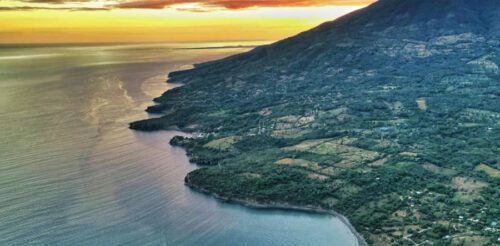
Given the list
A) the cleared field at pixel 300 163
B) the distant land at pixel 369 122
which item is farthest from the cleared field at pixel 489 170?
the cleared field at pixel 300 163

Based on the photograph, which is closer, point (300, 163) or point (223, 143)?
point (300, 163)

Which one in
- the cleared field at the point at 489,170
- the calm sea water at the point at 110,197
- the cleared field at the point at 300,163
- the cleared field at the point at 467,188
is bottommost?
the calm sea water at the point at 110,197

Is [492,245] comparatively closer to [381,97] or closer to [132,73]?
[381,97]

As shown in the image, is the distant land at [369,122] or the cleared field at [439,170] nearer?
the distant land at [369,122]

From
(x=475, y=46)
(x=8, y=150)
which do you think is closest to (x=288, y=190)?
(x=8, y=150)

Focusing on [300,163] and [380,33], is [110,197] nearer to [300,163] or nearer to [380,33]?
[300,163]

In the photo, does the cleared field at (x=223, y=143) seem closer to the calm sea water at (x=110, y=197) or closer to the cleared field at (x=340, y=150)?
the calm sea water at (x=110, y=197)

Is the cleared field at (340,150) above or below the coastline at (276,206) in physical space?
above

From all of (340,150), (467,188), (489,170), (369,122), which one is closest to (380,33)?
(369,122)

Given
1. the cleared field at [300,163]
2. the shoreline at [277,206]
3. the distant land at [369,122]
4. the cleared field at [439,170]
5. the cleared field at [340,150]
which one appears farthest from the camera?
the cleared field at [340,150]
